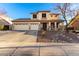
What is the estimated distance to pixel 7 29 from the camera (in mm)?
Result: 4512

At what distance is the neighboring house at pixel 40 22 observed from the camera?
4.50 m

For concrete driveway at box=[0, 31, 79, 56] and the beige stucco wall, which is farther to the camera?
the beige stucco wall

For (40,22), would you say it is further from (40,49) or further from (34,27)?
(40,49)

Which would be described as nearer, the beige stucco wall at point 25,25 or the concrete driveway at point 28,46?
the concrete driveway at point 28,46

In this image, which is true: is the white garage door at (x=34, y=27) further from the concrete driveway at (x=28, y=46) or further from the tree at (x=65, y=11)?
the tree at (x=65, y=11)

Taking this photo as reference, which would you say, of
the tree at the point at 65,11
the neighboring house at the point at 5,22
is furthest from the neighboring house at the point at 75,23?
the neighboring house at the point at 5,22

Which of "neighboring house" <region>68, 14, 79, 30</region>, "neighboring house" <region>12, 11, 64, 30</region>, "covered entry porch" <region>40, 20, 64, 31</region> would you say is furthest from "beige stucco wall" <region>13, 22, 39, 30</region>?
"neighboring house" <region>68, 14, 79, 30</region>

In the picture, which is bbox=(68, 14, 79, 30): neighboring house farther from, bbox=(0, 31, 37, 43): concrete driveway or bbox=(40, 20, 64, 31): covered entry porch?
bbox=(0, 31, 37, 43): concrete driveway

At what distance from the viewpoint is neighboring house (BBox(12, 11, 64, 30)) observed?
14.8 feet

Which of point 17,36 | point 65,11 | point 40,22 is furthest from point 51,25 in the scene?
point 17,36

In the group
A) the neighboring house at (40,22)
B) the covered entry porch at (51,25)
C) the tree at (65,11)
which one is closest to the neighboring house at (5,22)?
the neighboring house at (40,22)

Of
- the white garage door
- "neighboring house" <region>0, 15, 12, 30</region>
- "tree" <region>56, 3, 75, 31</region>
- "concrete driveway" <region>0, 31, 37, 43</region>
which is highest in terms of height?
"tree" <region>56, 3, 75, 31</region>

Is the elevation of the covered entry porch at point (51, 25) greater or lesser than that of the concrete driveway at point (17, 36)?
greater

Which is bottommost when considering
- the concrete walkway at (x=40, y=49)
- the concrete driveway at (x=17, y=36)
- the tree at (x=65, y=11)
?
the concrete walkway at (x=40, y=49)
